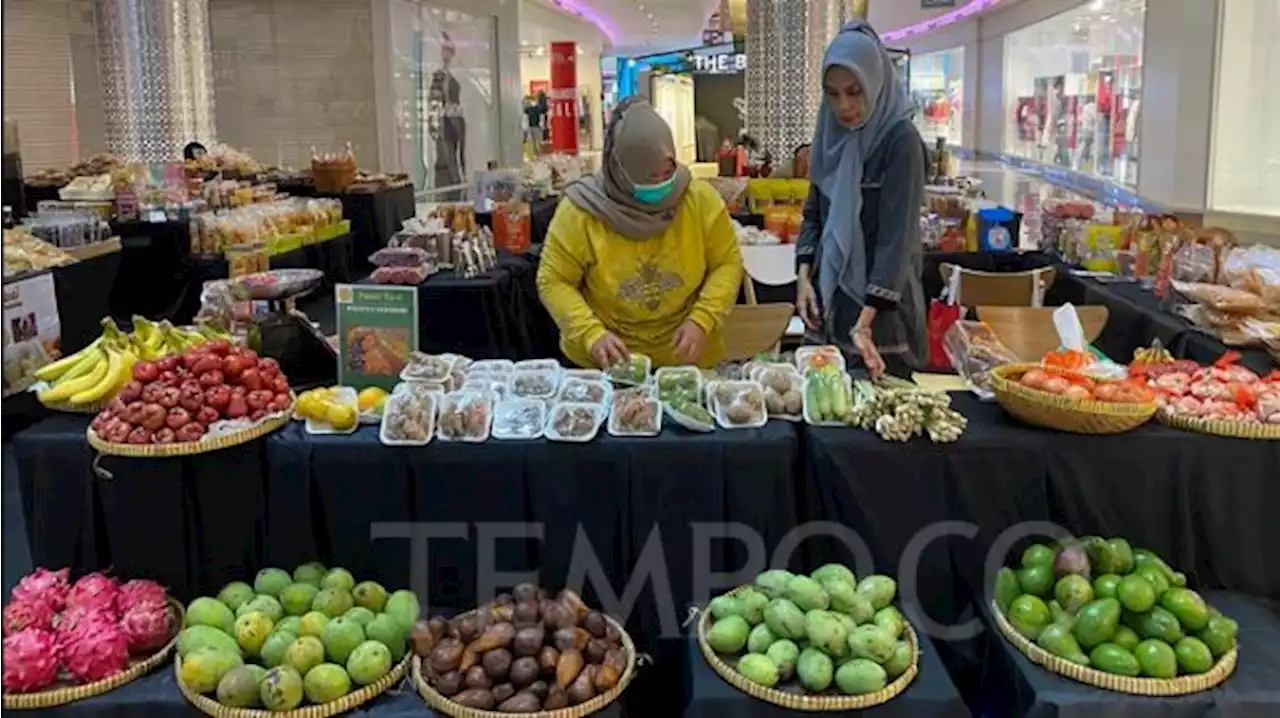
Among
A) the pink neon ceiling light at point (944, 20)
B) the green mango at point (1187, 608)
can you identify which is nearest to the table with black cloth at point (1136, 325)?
the green mango at point (1187, 608)

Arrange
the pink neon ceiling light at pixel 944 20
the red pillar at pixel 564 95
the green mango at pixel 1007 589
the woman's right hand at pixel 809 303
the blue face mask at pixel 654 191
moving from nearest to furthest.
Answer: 1. the green mango at pixel 1007 589
2. the blue face mask at pixel 654 191
3. the woman's right hand at pixel 809 303
4. the red pillar at pixel 564 95
5. the pink neon ceiling light at pixel 944 20

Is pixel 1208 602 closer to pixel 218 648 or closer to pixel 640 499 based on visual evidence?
pixel 640 499

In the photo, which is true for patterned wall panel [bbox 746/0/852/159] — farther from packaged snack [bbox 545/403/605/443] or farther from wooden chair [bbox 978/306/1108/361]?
packaged snack [bbox 545/403/605/443]

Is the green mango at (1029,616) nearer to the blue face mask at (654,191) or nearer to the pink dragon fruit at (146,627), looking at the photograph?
the blue face mask at (654,191)

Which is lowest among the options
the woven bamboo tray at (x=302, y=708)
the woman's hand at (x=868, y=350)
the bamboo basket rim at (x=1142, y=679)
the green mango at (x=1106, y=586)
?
the woven bamboo tray at (x=302, y=708)

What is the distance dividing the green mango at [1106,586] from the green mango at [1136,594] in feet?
0.04

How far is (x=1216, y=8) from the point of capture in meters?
7.25

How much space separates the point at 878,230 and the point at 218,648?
1983 mm

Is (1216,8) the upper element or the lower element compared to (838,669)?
upper

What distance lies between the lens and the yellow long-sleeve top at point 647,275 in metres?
3.38

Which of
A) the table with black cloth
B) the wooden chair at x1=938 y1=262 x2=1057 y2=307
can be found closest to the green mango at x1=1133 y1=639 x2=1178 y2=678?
the table with black cloth

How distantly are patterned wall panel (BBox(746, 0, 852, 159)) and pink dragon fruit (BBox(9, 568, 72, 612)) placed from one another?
5.85 meters

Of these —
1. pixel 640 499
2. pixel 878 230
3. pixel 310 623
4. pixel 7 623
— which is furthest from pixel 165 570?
pixel 878 230

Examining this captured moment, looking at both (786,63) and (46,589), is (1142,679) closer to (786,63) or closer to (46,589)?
(46,589)
